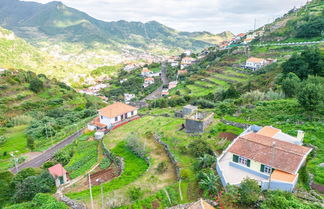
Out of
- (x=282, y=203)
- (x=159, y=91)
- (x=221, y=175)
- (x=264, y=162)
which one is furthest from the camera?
(x=159, y=91)

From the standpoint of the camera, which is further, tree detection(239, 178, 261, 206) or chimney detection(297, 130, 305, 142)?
chimney detection(297, 130, 305, 142)

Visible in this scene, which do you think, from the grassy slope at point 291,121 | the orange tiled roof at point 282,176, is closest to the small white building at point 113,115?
the grassy slope at point 291,121

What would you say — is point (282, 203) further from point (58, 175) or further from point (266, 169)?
point (58, 175)

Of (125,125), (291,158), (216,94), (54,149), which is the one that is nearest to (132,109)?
(125,125)

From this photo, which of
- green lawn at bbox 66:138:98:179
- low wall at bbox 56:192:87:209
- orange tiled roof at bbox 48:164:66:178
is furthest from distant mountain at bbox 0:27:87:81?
low wall at bbox 56:192:87:209

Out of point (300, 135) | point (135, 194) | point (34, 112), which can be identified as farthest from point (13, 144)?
point (300, 135)

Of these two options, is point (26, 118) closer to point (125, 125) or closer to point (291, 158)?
point (125, 125)

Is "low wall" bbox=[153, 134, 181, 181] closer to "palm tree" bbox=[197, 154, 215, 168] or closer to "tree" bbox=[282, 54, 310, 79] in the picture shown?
"palm tree" bbox=[197, 154, 215, 168]

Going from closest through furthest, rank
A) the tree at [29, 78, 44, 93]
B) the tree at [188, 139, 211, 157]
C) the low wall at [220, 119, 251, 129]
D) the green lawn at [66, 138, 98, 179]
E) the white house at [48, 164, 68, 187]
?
the tree at [188, 139, 211, 157], the white house at [48, 164, 68, 187], the green lawn at [66, 138, 98, 179], the low wall at [220, 119, 251, 129], the tree at [29, 78, 44, 93]
